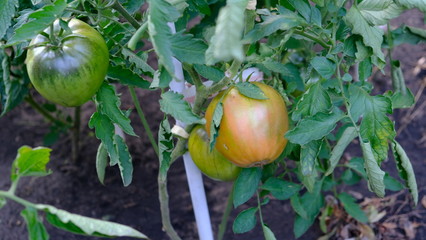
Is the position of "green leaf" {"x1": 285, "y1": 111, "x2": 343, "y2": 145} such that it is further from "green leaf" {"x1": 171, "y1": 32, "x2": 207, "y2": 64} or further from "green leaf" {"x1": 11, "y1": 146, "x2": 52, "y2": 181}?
"green leaf" {"x1": 11, "y1": 146, "x2": 52, "y2": 181}


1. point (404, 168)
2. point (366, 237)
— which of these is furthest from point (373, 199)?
point (404, 168)

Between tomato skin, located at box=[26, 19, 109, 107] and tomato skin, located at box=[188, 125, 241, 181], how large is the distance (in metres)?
0.28

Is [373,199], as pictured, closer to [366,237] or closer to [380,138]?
[366,237]

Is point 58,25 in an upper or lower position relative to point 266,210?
upper

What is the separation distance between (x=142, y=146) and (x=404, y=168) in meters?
1.17

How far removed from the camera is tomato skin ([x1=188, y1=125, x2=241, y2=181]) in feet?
3.37

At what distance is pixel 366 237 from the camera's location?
1620mm

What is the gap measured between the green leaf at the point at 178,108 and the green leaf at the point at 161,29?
0.61ft

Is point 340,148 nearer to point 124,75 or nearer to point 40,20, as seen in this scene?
point 124,75

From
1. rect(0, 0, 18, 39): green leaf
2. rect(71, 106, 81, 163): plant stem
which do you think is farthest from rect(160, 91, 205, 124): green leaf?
rect(71, 106, 81, 163): plant stem

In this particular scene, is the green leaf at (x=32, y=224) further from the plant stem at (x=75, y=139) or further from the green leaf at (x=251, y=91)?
the plant stem at (x=75, y=139)

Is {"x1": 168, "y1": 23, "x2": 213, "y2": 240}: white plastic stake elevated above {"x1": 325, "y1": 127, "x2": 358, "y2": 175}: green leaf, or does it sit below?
below

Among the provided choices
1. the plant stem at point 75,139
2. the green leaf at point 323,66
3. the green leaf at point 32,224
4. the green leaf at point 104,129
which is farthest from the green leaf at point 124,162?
the plant stem at point 75,139

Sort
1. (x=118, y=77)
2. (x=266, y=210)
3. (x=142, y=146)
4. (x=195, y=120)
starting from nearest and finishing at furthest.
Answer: (x=195, y=120) < (x=118, y=77) < (x=266, y=210) < (x=142, y=146)
